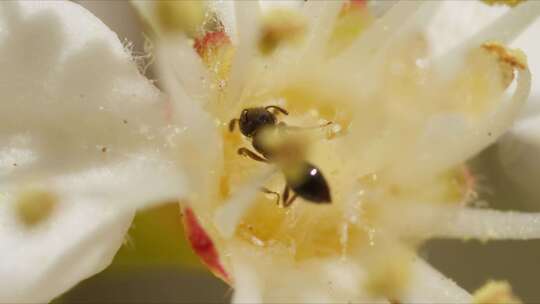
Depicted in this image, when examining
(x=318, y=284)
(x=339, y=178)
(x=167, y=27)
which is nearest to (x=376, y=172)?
(x=339, y=178)

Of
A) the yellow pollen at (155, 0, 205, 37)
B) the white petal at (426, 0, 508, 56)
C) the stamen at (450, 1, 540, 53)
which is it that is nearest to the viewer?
the yellow pollen at (155, 0, 205, 37)

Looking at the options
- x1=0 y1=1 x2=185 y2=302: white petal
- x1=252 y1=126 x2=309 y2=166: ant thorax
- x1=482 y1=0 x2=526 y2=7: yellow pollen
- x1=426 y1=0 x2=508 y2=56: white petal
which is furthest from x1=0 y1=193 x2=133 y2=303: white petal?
x1=426 y1=0 x2=508 y2=56: white petal

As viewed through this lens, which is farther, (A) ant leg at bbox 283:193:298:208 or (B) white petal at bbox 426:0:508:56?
(B) white petal at bbox 426:0:508:56

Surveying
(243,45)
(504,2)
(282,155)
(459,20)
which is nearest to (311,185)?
(282,155)

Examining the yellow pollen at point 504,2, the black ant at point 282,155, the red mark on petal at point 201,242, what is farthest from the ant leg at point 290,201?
the yellow pollen at point 504,2

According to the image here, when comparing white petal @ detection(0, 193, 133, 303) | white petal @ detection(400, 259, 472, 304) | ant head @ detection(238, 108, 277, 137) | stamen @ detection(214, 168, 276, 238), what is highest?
ant head @ detection(238, 108, 277, 137)

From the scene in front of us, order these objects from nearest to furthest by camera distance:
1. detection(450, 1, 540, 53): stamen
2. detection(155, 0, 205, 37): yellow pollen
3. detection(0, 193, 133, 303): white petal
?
detection(0, 193, 133, 303): white petal < detection(155, 0, 205, 37): yellow pollen < detection(450, 1, 540, 53): stamen

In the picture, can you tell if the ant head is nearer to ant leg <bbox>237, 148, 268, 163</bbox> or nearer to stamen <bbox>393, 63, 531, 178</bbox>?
ant leg <bbox>237, 148, 268, 163</bbox>

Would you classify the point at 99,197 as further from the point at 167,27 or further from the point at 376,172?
the point at 376,172

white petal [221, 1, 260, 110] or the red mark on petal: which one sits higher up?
white petal [221, 1, 260, 110]
